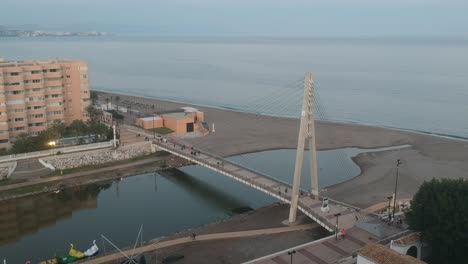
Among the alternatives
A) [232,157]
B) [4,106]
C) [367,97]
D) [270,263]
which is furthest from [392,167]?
[367,97]

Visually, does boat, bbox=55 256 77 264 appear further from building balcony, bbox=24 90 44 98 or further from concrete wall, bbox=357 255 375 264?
building balcony, bbox=24 90 44 98

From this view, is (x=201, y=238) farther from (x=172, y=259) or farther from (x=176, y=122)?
(x=176, y=122)

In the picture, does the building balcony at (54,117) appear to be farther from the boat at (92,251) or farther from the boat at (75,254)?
the boat at (75,254)

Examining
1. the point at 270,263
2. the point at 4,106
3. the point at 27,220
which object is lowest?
the point at 27,220

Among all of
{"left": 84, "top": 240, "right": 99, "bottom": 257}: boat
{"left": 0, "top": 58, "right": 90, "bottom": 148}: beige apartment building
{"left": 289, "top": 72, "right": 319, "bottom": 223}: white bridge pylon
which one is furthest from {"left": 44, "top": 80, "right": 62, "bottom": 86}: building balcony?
{"left": 289, "top": 72, "right": 319, "bottom": 223}: white bridge pylon

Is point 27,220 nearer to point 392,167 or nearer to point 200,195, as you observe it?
point 200,195

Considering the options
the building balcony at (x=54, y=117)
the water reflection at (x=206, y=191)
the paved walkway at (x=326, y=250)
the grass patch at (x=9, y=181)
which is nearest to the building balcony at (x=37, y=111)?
the building balcony at (x=54, y=117)
